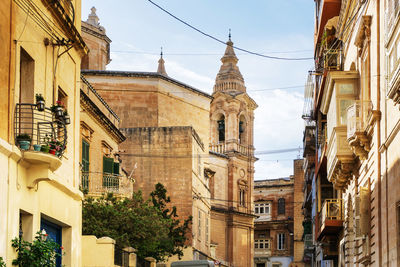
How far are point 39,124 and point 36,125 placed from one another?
2.0 inches

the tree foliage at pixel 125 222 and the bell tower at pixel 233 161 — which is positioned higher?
the bell tower at pixel 233 161

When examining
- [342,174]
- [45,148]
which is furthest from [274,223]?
[45,148]

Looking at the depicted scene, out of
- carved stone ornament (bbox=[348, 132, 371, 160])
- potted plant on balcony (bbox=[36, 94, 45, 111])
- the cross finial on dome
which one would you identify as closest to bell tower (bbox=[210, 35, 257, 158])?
the cross finial on dome

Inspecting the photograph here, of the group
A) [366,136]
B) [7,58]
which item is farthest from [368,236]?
[7,58]

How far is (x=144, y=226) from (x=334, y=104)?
9.13 metres

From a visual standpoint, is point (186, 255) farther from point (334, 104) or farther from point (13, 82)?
point (13, 82)

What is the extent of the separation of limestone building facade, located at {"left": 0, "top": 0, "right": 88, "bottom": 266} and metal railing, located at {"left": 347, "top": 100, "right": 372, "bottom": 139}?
5939mm

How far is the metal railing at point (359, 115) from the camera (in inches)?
680

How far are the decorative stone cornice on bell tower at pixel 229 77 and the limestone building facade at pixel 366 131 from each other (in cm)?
4536

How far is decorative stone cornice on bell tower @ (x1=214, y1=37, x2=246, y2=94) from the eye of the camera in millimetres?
70250

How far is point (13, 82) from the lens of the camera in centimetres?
1196

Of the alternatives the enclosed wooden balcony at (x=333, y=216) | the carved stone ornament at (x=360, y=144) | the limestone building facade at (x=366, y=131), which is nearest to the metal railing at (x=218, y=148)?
the enclosed wooden balcony at (x=333, y=216)

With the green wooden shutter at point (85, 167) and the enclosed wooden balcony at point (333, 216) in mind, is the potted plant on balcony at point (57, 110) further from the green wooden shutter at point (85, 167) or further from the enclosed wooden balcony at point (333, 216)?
the green wooden shutter at point (85, 167)

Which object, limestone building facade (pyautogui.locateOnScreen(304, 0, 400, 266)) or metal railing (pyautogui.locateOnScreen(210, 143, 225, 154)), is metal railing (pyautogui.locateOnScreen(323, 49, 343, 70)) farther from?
metal railing (pyautogui.locateOnScreen(210, 143, 225, 154))
